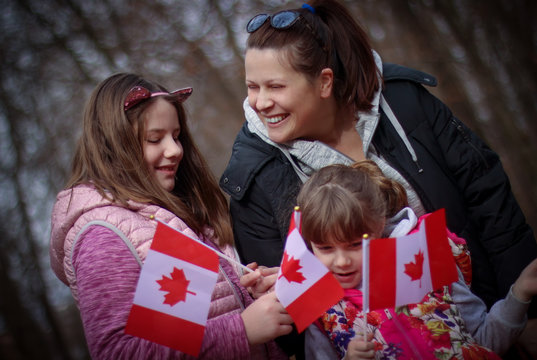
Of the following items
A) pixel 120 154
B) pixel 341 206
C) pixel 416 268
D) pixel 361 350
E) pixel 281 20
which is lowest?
pixel 361 350

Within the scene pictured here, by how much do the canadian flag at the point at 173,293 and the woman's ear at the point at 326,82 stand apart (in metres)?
0.74

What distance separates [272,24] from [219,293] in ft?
2.90

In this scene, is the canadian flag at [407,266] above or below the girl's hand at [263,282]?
above

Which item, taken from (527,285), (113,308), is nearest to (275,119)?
(113,308)

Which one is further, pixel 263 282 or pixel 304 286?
pixel 263 282

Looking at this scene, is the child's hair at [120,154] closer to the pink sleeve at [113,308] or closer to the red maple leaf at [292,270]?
the pink sleeve at [113,308]

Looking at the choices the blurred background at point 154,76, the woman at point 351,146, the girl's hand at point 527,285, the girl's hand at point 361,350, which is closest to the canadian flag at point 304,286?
the girl's hand at point 361,350

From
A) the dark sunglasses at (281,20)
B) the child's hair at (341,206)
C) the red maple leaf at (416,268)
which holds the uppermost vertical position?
the dark sunglasses at (281,20)

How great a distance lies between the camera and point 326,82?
171 centimetres

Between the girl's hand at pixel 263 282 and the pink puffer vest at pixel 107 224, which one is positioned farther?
the girl's hand at pixel 263 282

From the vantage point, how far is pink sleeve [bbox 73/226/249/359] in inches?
48.7

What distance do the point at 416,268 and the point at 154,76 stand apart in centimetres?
182

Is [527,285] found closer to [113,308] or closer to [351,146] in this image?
[351,146]

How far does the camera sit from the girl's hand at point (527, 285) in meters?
1.36
